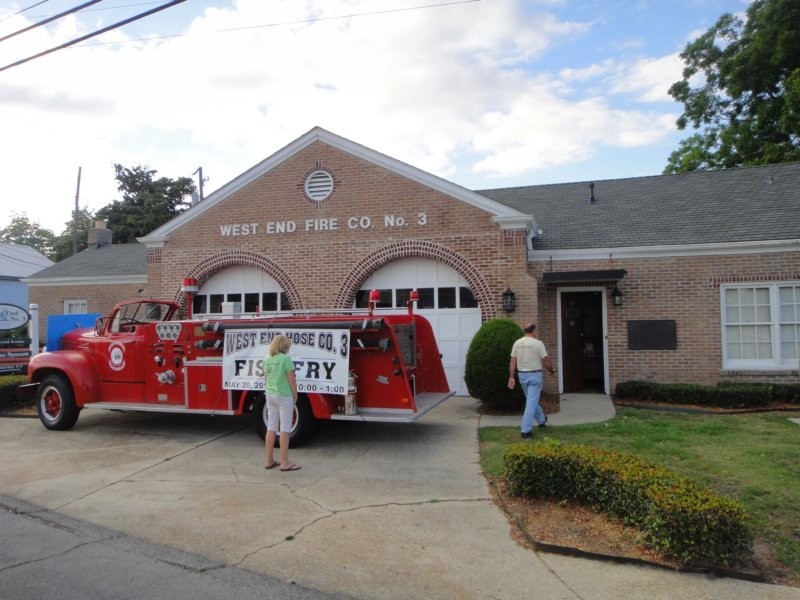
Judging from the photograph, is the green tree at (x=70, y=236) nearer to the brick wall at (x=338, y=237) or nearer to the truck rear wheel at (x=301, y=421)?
the brick wall at (x=338, y=237)

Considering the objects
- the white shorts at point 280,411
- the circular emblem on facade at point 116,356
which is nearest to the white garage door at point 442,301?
the circular emblem on facade at point 116,356

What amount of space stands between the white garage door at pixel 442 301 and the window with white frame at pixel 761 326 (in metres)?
5.10

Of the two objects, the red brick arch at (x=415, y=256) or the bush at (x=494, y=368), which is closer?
the bush at (x=494, y=368)

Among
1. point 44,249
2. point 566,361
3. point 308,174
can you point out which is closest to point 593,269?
point 566,361

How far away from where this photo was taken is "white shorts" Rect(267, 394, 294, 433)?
22.7ft

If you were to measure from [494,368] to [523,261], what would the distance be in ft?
8.89

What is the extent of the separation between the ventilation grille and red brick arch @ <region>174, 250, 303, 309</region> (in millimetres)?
1837

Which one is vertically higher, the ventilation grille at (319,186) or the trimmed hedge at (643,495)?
the ventilation grille at (319,186)

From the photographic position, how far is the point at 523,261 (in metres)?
11.7

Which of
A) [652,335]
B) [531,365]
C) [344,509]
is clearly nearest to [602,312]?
[652,335]

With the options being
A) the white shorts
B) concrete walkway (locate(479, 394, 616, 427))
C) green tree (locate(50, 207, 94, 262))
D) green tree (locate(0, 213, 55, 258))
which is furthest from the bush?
green tree (locate(0, 213, 55, 258))

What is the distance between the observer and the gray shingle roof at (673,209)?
1213cm

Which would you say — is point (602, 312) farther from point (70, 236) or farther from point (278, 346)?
point (70, 236)

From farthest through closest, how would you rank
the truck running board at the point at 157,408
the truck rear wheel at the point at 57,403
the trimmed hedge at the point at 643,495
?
the truck rear wheel at the point at 57,403, the truck running board at the point at 157,408, the trimmed hedge at the point at 643,495
